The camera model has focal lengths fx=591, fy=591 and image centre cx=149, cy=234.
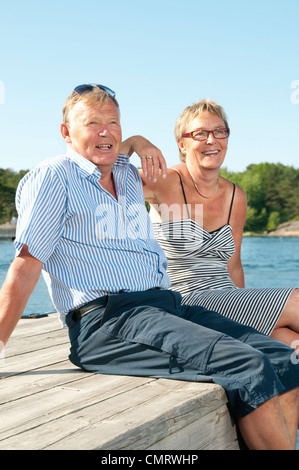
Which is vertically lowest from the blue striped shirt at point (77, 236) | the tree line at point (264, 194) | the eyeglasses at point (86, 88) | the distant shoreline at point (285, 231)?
the distant shoreline at point (285, 231)

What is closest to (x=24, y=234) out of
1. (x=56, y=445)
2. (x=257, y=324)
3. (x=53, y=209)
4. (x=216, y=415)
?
(x=53, y=209)

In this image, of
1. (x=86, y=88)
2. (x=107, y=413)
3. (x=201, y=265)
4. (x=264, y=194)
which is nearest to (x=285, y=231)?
(x=264, y=194)

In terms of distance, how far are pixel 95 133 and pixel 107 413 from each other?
3.82 feet

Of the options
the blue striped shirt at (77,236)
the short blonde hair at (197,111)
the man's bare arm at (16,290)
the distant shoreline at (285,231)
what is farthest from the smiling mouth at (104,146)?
the distant shoreline at (285,231)

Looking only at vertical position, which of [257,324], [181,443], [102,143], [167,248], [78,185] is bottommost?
[181,443]

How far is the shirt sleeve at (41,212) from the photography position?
7.18ft

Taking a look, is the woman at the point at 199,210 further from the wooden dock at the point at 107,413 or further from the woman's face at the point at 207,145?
the wooden dock at the point at 107,413

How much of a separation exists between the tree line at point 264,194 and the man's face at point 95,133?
6590cm

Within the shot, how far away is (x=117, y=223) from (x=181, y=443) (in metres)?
0.90

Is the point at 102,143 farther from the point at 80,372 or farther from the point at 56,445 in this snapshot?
the point at 56,445

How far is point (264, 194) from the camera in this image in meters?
74.5

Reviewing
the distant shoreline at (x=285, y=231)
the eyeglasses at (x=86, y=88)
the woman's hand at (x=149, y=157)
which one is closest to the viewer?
the eyeglasses at (x=86, y=88)

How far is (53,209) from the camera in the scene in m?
2.23

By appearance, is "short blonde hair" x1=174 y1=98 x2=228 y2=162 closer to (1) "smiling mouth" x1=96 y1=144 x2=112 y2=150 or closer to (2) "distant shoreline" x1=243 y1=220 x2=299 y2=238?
(1) "smiling mouth" x1=96 y1=144 x2=112 y2=150
